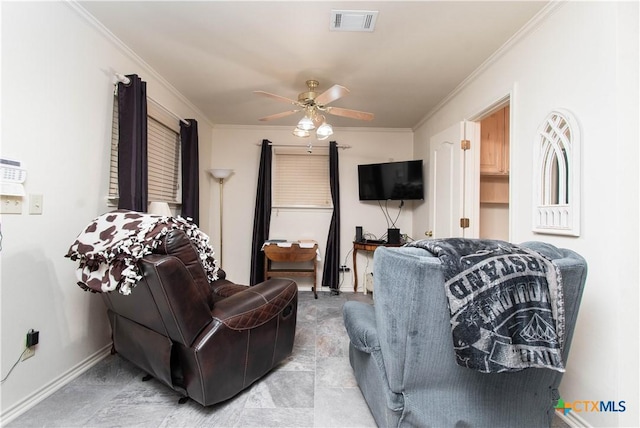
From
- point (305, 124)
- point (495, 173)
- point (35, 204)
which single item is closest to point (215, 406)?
point (35, 204)

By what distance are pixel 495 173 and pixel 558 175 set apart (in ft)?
4.40

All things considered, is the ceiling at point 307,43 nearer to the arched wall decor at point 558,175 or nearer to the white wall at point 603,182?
the white wall at point 603,182

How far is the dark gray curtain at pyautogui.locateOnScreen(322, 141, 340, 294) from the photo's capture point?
347cm

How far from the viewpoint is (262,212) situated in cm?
346

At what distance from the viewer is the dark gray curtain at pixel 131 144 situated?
6.07 feet

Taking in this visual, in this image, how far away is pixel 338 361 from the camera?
72.4 inches

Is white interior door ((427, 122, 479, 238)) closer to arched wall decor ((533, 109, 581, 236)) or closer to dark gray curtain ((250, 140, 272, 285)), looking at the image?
arched wall decor ((533, 109, 581, 236))

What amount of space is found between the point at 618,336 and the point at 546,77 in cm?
148

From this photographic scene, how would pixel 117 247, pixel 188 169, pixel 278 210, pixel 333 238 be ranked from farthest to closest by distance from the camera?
pixel 278 210 → pixel 333 238 → pixel 188 169 → pixel 117 247

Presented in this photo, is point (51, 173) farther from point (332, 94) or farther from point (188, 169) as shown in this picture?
point (332, 94)

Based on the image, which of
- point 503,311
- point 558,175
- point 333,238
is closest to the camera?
point 503,311

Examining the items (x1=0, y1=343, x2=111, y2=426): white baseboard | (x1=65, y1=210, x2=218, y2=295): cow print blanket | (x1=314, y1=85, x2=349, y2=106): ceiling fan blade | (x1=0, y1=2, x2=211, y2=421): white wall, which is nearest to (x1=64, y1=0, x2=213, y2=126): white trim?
(x1=0, y1=2, x2=211, y2=421): white wall

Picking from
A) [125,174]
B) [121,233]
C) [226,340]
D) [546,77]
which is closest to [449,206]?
[546,77]

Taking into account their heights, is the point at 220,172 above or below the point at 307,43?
below
